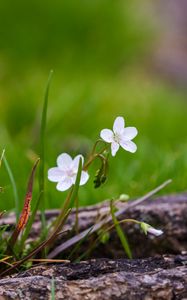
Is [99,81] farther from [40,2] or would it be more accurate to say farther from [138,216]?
[138,216]

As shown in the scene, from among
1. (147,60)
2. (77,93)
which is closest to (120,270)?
(77,93)

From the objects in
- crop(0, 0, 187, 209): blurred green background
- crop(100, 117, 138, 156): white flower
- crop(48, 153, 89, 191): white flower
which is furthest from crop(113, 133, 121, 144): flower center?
crop(0, 0, 187, 209): blurred green background

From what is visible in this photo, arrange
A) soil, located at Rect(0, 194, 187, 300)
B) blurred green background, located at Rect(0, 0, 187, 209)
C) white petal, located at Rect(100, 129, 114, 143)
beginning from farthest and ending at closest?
blurred green background, located at Rect(0, 0, 187, 209)
white petal, located at Rect(100, 129, 114, 143)
soil, located at Rect(0, 194, 187, 300)

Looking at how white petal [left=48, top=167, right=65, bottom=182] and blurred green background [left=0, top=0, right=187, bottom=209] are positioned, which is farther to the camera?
blurred green background [left=0, top=0, right=187, bottom=209]

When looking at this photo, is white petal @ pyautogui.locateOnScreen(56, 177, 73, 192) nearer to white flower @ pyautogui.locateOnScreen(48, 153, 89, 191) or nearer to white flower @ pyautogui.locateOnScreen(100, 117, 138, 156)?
white flower @ pyautogui.locateOnScreen(48, 153, 89, 191)

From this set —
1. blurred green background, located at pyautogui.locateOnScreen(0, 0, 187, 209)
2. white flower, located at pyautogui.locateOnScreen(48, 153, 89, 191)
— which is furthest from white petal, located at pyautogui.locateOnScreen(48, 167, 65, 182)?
blurred green background, located at pyautogui.locateOnScreen(0, 0, 187, 209)

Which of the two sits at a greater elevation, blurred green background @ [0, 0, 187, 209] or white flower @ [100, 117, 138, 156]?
blurred green background @ [0, 0, 187, 209]

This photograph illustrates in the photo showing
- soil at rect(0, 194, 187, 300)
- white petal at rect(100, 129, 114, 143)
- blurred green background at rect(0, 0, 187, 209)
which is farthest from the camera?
blurred green background at rect(0, 0, 187, 209)

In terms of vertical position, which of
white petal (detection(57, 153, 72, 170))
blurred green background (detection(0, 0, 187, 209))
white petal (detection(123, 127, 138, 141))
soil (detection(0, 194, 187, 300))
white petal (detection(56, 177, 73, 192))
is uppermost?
blurred green background (detection(0, 0, 187, 209))
